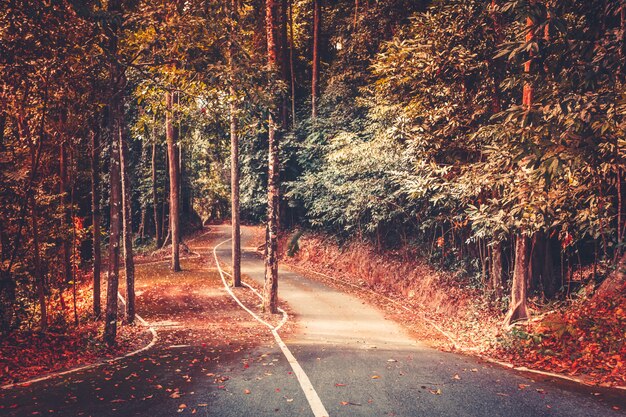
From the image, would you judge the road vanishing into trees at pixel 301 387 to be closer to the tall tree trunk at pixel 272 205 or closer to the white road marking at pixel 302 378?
the white road marking at pixel 302 378

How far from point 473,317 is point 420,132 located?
22.1 feet

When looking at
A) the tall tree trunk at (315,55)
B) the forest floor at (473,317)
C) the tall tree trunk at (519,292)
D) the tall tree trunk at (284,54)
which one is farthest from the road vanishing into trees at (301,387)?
the tall tree trunk at (284,54)

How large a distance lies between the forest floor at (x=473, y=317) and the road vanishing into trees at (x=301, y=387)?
1501 millimetres

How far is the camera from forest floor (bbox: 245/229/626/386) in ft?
29.3

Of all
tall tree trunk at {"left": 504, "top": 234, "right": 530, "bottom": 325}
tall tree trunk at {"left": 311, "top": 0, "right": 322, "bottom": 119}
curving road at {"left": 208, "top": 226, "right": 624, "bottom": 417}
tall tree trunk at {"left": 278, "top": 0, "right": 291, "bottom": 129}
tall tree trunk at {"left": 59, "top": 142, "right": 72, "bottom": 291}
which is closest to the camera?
curving road at {"left": 208, "top": 226, "right": 624, "bottom": 417}

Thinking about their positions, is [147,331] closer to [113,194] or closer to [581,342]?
[113,194]

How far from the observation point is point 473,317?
16.2 m

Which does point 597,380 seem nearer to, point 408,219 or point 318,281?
point 408,219

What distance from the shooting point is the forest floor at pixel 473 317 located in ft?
29.3

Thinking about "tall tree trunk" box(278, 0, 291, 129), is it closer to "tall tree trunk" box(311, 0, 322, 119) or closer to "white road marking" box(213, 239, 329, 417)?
"tall tree trunk" box(311, 0, 322, 119)

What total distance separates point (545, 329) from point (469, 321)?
5648 millimetres

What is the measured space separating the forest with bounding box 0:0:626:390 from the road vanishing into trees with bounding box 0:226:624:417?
7.03 ft

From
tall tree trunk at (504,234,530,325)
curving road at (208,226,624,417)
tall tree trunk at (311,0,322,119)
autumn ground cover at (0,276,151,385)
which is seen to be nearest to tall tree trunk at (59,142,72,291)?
autumn ground cover at (0,276,151,385)

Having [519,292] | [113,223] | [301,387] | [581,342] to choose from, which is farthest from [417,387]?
[113,223]
